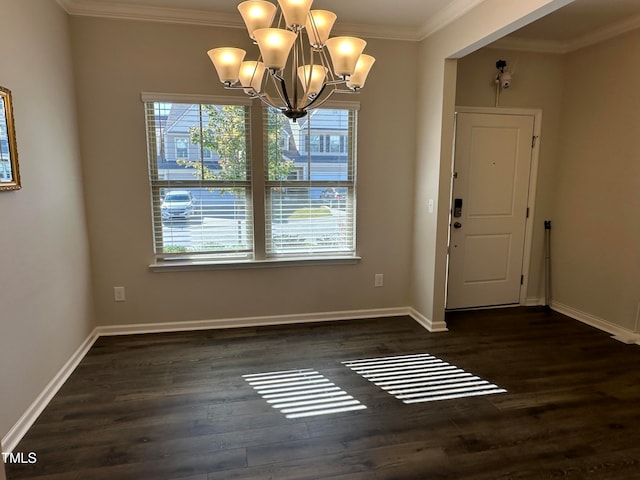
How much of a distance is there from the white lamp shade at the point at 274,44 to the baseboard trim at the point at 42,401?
7.34 feet

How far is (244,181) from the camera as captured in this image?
344 cm

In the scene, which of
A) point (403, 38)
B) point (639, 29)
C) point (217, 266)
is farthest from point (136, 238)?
point (639, 29)

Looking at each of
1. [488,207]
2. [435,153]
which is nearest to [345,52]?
[435,153]

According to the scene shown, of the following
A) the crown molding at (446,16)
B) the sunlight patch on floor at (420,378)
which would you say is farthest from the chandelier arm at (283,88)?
the sunlight patch on floor at (420,378)

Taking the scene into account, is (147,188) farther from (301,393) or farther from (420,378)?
(420,378)

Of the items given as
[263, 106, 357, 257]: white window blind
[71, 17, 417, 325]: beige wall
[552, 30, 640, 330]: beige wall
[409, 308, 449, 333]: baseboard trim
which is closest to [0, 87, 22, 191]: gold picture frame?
[71, 17, 417, 325]: beige wall

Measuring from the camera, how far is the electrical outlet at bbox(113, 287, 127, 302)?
3.36m

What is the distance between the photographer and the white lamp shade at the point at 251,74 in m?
2.15

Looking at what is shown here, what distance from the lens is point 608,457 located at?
1.97m

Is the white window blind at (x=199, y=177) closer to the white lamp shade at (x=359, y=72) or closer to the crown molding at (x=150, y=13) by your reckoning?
the crown molding at (x=150, y=13)

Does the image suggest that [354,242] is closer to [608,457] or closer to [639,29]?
[608,457]

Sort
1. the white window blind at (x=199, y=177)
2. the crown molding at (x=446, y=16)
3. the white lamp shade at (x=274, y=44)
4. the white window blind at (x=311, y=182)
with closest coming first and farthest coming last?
the white lamp shade at (x=274, y=44) < the crown molding at (x=446, y=16) < the white window blind at (x=199, y=177) < the white window blind at (x=311, y=182)

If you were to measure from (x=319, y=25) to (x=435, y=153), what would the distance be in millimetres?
1796
